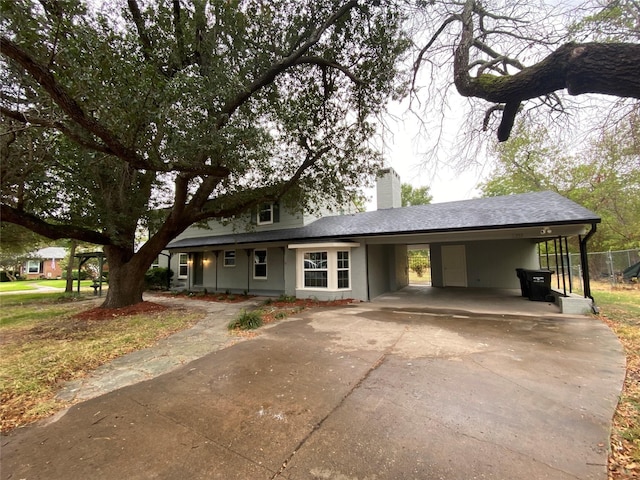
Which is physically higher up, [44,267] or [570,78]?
[570,78]

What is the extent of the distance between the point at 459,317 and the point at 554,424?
5137 mm

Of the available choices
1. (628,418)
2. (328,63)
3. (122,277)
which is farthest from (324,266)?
(628,418)

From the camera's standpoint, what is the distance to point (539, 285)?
9977mm

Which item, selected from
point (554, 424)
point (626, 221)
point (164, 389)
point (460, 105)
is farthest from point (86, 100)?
point (626, 221)

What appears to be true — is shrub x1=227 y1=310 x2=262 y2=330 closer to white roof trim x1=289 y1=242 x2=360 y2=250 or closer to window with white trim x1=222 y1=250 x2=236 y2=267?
white roof trim x1=289 y1=242 x2=360 y2=250

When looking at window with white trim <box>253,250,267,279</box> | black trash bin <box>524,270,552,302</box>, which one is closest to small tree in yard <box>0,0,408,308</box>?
window with white trim <box>253,250,267,279</box>

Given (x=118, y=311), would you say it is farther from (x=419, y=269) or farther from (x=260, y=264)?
(x=419, y=269)

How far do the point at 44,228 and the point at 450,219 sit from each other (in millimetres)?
13060

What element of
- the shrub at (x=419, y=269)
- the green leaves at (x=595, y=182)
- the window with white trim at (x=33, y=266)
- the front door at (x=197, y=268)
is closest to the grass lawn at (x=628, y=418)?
the green leaves at (x=595, y=182)

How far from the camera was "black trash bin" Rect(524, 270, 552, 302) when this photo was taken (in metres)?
9.88

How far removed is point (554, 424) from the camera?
268cm

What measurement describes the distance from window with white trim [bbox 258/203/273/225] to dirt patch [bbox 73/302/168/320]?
641cm

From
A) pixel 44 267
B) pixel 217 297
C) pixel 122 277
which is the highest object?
pixel 44 267

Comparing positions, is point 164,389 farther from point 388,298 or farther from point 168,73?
point 388,298
